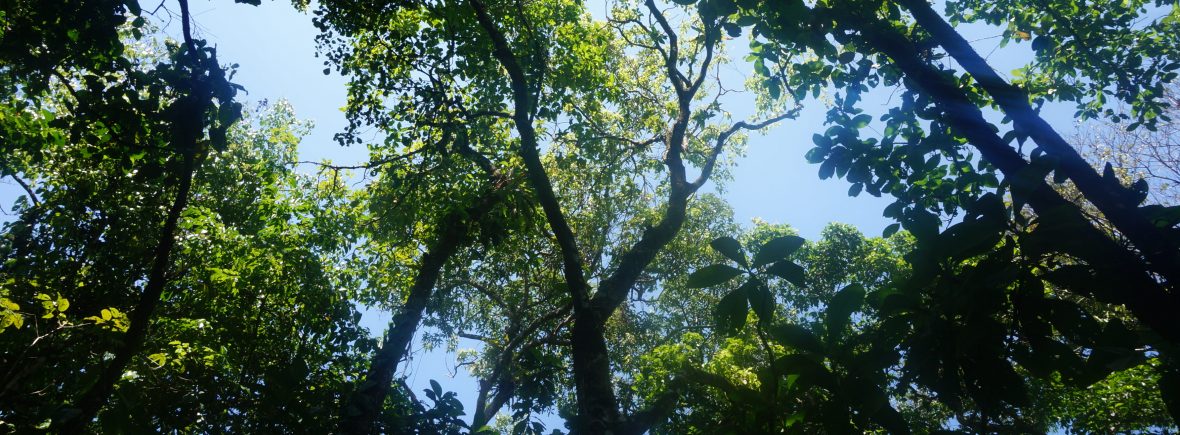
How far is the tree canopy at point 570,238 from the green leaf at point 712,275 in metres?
0.02

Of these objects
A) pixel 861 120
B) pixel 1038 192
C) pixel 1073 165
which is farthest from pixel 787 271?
pixel 861 120

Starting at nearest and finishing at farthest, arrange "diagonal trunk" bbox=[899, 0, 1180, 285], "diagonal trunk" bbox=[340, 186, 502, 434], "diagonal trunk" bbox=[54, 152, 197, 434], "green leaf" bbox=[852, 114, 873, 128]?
"diagonal trunk" bbox=[899, 0, 1180, 285] < "green leaf" bbox=[852, 114, 873, 128] < "diagonal trunk" bbox=[54, 152, 197, 434] < "diagonal trunk" bbox=[340, 186, 502, 434]

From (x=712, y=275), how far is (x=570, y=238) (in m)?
2.74

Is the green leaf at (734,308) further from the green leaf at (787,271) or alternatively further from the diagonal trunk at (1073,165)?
the diagonal trunk at (1073,165)

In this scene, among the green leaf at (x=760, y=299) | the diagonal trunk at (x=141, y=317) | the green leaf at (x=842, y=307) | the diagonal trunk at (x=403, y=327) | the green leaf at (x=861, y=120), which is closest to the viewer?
the green leaf at (x=842, y=307)

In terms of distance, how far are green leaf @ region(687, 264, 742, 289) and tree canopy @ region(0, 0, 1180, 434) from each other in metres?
0.02

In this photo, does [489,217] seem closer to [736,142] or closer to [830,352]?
[830,352]

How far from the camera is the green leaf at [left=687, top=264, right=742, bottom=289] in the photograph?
170cm

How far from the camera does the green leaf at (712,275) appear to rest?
170cm

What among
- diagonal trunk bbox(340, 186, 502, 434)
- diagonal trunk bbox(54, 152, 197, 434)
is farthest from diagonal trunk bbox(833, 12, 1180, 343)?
diagonal trunk bbox(54, 152, 197, 434)

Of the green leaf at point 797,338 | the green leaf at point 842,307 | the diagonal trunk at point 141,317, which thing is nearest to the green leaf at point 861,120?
the green leaf at point 842,307

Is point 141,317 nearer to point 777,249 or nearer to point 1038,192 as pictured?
point 777,249

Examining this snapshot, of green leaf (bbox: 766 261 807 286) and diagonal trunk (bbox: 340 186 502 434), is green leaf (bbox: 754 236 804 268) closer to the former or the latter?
green leaf (bbox: 766 261 807 286)

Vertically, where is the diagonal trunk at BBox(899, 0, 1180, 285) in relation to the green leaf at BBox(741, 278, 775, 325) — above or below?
above
